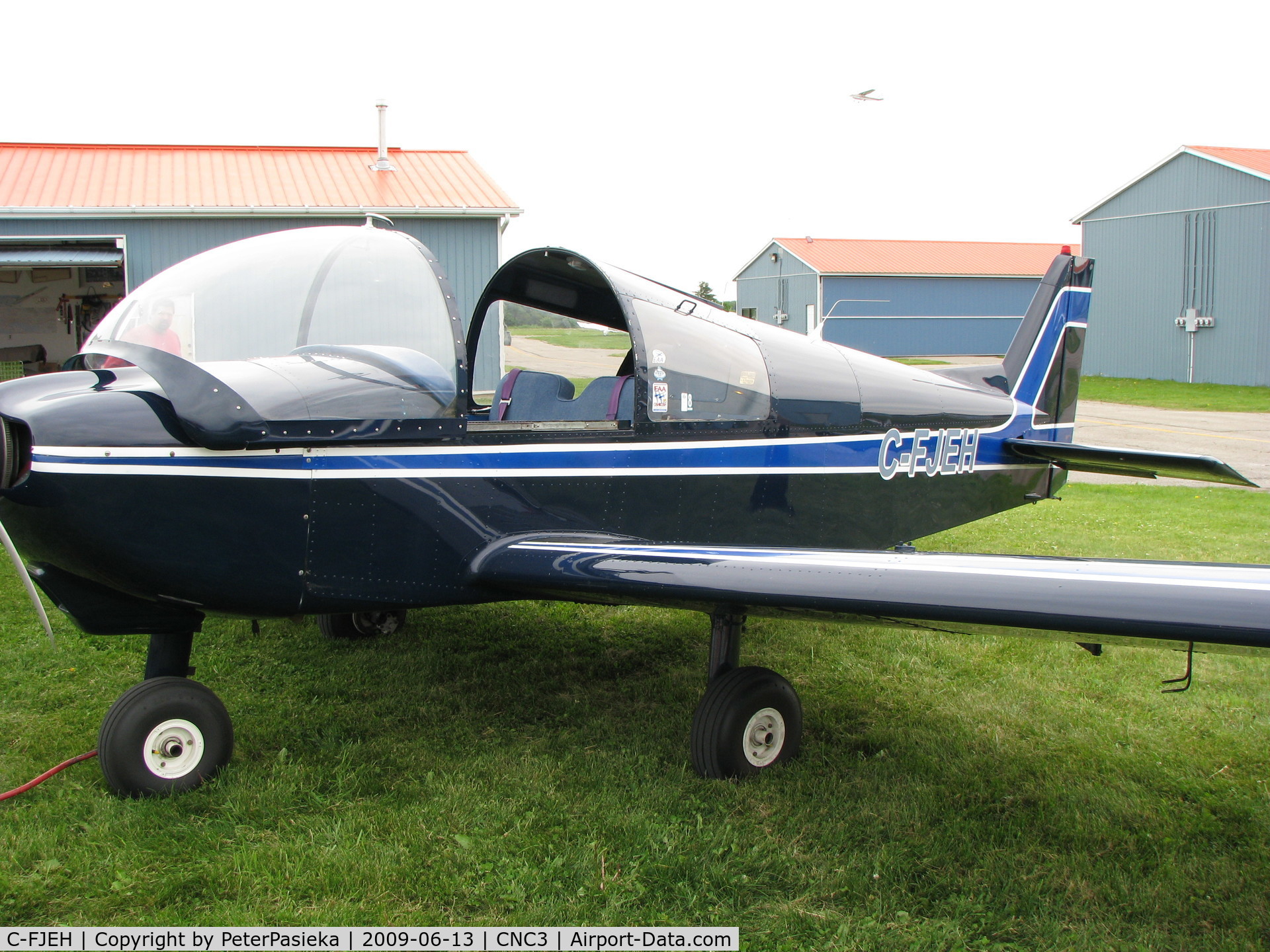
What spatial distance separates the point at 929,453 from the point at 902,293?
118 ft

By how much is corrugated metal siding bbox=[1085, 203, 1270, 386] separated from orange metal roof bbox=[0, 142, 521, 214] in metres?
21.1

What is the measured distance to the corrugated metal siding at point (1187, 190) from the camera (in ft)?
84.3

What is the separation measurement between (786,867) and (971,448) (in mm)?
3119

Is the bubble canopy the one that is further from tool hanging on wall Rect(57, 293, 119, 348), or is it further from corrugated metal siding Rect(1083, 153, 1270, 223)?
corrugated metal siding Rect(1083, 153, 1270, 223)

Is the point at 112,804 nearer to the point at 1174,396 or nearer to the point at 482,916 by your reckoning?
the point at 482,916

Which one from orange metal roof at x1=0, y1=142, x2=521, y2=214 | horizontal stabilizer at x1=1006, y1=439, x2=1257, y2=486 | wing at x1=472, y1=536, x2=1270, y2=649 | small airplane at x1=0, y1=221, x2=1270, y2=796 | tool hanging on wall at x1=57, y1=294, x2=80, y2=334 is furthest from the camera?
tool hanging on wall at x1=57, y1=294, x2=80, y2=334

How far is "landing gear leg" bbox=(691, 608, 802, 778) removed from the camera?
11.7 feet

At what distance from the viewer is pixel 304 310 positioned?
11.8 ft

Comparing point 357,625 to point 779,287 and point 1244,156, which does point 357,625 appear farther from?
point 779,287

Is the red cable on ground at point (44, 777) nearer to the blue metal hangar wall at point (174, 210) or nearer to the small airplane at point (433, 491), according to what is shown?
Result: the small airplane at point (433, 491)

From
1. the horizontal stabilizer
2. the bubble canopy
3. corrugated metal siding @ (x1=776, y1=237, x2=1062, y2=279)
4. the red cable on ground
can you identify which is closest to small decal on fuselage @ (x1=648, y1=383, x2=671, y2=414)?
the bubble canopy

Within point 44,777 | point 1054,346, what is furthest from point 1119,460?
point 44,777

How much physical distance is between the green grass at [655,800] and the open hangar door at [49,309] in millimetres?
14443

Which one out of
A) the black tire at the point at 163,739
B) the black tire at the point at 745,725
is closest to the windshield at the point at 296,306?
the black tire at the point at 163,739
